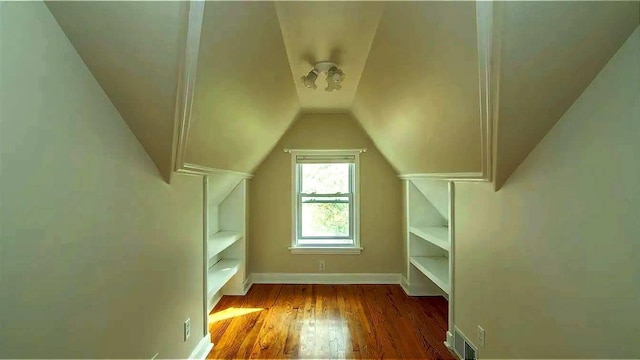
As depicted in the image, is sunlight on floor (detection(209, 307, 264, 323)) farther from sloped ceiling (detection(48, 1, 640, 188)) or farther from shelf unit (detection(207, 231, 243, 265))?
sloped ceiling (detection(48, 1, 640, 188))

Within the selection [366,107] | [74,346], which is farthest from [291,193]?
[74,346]

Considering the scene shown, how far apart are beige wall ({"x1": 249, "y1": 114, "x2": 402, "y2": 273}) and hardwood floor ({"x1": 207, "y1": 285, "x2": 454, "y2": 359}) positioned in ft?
1.10

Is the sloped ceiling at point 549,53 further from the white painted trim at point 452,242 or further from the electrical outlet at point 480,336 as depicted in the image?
the electrical outlet at point 480,336

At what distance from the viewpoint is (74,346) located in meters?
1.09

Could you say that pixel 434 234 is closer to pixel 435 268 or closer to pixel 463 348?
pixel 435 268

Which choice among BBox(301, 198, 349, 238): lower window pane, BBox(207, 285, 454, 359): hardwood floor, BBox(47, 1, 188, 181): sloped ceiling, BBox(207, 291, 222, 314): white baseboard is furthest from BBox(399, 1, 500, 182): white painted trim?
BBox(207, 291, 222, 314): white baseboard

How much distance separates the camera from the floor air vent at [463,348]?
210 centimetres

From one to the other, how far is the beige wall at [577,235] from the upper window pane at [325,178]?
243 cm

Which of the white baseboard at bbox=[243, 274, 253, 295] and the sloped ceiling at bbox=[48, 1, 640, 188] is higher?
the sloped ceiling at bbox=[48, 1, 640, 188]

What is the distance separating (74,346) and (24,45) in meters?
1.03

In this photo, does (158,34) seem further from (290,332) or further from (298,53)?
(290,332)

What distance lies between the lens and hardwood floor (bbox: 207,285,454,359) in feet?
7.91

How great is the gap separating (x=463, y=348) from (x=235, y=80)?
2.45 metres

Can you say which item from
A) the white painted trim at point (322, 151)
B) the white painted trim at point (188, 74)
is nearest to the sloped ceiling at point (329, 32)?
the white painted trim at point (188, 74)
